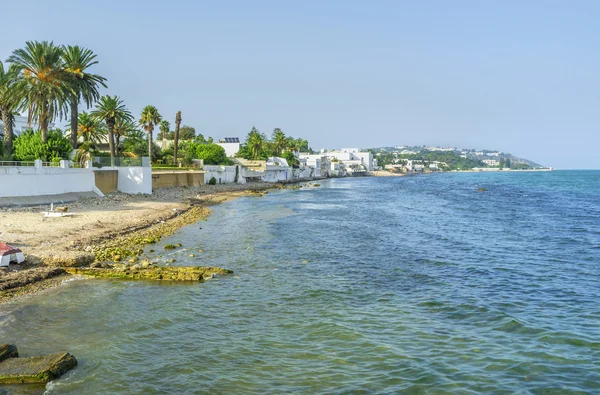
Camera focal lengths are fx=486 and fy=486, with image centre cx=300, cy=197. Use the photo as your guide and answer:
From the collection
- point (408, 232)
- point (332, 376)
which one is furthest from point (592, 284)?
point (408, 232)

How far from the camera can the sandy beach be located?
1836 centimetres

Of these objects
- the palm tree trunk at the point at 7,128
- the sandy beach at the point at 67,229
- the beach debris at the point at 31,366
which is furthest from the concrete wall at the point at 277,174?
the beach debris at the point at 31,366

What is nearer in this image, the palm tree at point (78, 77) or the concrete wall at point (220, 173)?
the palm tree at point (78, 77)

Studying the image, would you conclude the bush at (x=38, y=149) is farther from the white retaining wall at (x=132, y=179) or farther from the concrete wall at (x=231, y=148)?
the concrete wall at (x=231, y=148)

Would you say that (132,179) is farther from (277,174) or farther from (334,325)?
(277,174)

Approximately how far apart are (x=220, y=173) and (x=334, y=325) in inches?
3134

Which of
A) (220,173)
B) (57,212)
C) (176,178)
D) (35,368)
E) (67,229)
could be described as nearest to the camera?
(35,368)

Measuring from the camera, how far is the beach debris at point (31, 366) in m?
10.4

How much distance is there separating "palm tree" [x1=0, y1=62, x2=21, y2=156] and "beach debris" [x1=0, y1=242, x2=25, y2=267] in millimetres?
31098

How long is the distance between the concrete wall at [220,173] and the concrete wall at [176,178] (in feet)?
11.0

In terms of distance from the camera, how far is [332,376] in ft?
37.2

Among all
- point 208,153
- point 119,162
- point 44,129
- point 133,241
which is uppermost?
point 44,129

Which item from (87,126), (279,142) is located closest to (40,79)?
(87,126)

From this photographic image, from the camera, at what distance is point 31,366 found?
35.2 ft
